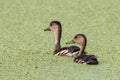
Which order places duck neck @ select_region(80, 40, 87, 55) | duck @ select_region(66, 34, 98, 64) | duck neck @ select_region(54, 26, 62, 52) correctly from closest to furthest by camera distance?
1. duck @ select_region(66, 34, 98, 64)
2. duck neck @ select_region(80, 40, 87, 55)
3. duck neck @ select_region(54, 26, 62, 52)

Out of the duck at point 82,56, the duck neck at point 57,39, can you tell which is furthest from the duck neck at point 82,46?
the duck neck at point 57,39

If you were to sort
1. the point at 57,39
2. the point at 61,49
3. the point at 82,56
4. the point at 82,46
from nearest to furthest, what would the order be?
the point at 82,56 → the point at 82,46 → the point at 61,49 → the point at 57,39

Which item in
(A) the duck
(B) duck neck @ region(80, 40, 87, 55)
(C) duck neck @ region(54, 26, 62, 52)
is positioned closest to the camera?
(A) the duck

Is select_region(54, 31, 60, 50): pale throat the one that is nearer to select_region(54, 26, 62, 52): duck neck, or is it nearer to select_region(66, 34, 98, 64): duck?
select_region(54, 26, 62, 52): duck neck

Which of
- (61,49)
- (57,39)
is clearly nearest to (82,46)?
(61,49)

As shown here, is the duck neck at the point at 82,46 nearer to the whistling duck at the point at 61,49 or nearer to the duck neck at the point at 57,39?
the whistling duck at the point at 61,49

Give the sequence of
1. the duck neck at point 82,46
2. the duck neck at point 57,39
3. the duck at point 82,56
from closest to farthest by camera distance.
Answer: the duck at point 82,56
the duck neck at point 82,46
the duck neck at point 57,39

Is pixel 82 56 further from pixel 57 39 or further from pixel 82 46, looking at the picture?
pixel 57 39

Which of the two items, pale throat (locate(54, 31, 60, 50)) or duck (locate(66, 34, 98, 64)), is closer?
duck (locate(66, 34, 98, 64))

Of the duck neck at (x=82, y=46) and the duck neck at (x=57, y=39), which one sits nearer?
the duck neck at (x=82, y=46)

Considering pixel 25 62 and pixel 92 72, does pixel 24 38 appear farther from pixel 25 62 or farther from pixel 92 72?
pixel 92 72

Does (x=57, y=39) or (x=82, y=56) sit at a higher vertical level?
(x=57, y=39)

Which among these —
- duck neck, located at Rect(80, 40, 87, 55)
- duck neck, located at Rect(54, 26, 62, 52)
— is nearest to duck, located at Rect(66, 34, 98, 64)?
duck neck, located at Rect(80, 40, 87, 55)
